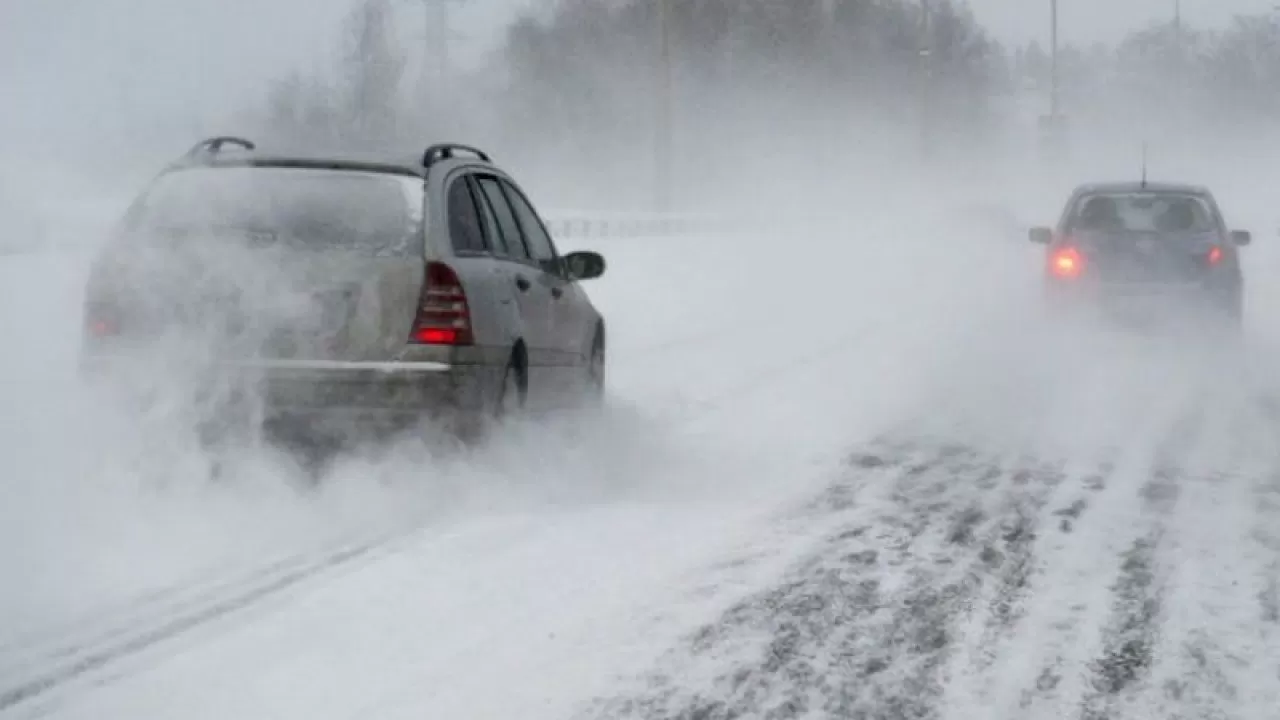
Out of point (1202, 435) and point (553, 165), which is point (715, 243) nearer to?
point (1202, 435)

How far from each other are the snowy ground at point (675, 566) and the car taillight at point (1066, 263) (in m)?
5.41

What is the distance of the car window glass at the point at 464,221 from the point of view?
912 cm

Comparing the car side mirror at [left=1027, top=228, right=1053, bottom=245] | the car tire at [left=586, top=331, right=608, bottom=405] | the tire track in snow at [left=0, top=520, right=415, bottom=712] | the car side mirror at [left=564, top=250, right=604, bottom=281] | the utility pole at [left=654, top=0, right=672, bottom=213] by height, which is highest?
the utility pole at [left=654, top=0, right=672, bottom=213]

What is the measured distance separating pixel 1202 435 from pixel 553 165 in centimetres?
8472

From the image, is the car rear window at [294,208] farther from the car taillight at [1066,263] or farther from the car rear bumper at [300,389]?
the car taillight at [1066,263]

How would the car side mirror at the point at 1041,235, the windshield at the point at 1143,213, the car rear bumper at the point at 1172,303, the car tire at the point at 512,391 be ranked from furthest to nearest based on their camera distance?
the car side mirror at the point at 1041,235 < the windshield at the point at 1143,213 < the car rear bumper at the point at 1172,303 < the car tire at the point at 512,391

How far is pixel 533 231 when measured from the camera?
36.4 feet

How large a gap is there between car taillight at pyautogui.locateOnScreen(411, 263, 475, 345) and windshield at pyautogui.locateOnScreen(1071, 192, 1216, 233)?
12707 mm

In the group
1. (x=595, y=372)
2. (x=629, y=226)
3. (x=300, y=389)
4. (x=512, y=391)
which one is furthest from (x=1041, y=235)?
(x=629, y=226)

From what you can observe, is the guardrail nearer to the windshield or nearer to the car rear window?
the windshield

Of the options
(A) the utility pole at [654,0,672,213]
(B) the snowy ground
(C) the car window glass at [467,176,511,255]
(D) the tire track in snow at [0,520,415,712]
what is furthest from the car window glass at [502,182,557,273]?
(A) the utility pole at [654,0,672,213]

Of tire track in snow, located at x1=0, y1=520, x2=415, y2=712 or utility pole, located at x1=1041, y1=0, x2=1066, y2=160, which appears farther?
utility pole, located at x1=1041, y1=0, x2=1066, y2=160

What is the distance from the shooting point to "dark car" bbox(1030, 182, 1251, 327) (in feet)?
64.4

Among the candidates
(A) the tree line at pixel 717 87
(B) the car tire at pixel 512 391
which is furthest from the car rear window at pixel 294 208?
(A) the tree line at pixel 717 87
